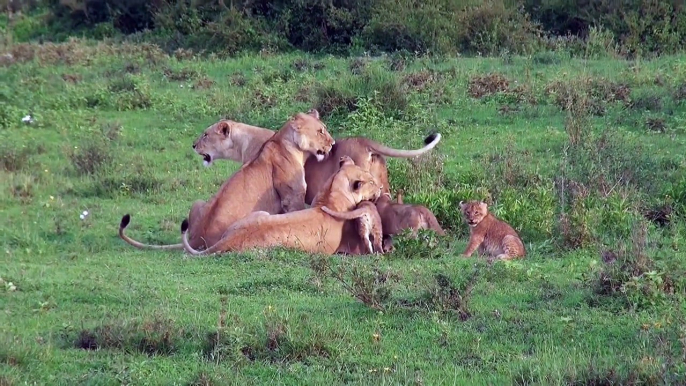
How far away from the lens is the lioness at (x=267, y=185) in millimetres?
8453

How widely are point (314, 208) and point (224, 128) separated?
189 centimetres

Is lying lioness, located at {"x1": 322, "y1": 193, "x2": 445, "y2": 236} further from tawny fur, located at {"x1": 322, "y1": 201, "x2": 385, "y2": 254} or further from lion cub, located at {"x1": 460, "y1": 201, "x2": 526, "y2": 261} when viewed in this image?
lion cub, located at {"x1": 460, "y1": 201, "x2": 526, "y2": 261}

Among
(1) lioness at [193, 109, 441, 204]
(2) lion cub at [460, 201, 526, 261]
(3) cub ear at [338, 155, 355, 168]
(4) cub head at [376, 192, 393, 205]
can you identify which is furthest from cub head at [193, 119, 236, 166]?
(2) lion cub at [460, 201, 526, 261]

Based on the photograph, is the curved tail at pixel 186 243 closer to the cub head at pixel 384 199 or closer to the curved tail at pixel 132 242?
the curved tail at pixel 132 242

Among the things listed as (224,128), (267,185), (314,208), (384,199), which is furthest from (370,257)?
(224,128)

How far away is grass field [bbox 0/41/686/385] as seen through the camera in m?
5.52

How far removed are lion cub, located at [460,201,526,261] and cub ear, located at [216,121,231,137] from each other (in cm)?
243

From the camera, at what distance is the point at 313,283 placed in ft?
22.7

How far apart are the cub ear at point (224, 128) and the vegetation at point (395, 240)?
30.9 inches

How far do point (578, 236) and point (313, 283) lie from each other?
81.8 inches

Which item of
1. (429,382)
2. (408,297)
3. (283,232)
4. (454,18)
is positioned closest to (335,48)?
(454,18)

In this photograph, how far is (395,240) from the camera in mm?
8031

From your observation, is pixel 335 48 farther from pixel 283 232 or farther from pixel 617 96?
pixel 283 232

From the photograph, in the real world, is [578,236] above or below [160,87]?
above
